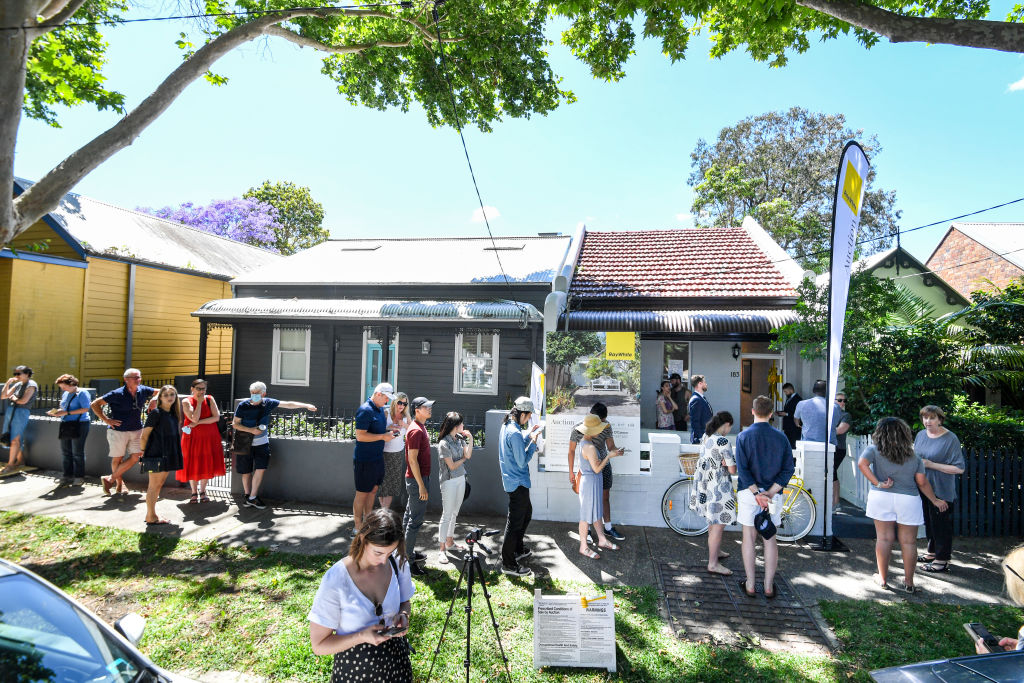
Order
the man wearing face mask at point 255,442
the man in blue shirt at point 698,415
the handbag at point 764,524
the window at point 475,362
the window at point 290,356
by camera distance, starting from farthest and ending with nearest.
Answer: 1. the window at point 290,356
2. the window at point 475,362
3. the man in blue shirt at point 698,415
4. the man wearing face mask at point 255,442
5. the handbag at point 764,524

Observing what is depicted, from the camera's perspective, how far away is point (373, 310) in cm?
1209

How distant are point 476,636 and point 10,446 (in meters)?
9.63

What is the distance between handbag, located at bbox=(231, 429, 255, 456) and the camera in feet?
23.8

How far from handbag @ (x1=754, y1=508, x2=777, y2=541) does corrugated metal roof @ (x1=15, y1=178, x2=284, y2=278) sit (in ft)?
52.3

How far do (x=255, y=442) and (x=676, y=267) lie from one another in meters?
10.6

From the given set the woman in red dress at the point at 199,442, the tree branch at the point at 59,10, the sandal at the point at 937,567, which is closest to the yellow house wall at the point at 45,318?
the tree branch at the point at 59,10

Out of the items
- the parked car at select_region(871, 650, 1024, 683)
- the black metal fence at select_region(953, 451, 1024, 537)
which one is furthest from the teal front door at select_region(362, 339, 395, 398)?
the parked car at select_region(871, 650, 1024, 683)

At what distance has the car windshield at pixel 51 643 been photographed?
204cm

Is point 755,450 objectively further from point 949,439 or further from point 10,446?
point 10,446

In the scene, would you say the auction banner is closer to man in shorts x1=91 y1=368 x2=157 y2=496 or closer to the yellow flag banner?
the yellow flag banner

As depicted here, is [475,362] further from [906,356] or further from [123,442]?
[906,356]

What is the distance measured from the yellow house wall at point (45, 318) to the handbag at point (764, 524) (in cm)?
1578

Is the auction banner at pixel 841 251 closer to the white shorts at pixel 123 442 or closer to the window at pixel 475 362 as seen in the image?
the window at pixel 475 362

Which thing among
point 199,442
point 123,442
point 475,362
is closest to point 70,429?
point 123,442
